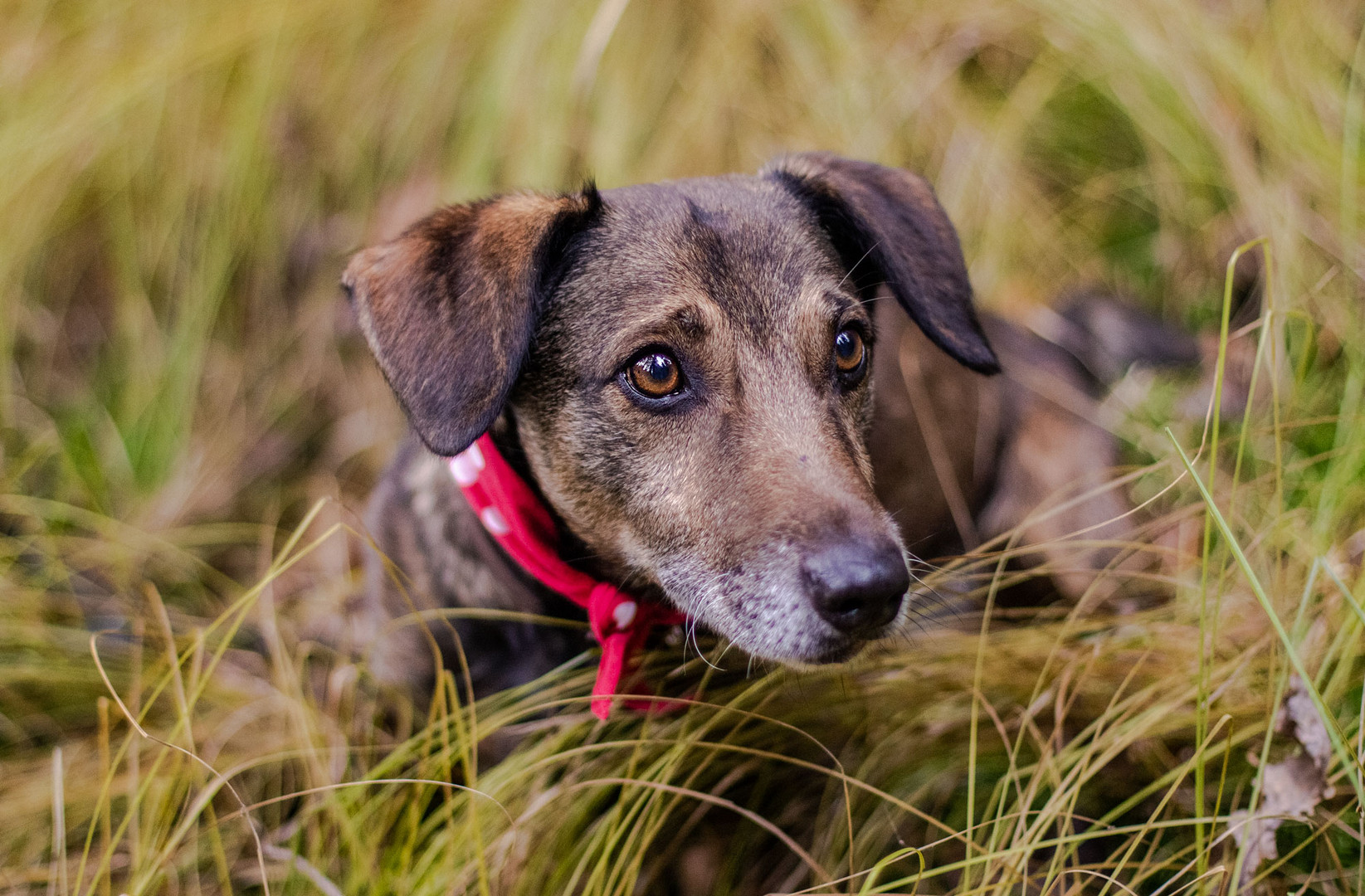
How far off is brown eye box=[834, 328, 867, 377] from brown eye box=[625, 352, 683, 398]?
395 millimetres

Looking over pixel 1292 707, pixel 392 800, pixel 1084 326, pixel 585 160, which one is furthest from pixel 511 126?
pixel 1292 707

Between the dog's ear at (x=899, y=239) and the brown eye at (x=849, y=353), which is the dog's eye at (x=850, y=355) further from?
the dog's ear at (x=899, y=239)

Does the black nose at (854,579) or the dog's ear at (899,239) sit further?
the dog's ear at (899,239)

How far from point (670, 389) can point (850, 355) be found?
0.47 metres

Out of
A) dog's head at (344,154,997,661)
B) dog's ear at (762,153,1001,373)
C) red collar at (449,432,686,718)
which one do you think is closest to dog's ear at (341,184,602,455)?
dog's head at (344,154,997,661)

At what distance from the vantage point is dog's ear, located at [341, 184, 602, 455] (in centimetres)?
208

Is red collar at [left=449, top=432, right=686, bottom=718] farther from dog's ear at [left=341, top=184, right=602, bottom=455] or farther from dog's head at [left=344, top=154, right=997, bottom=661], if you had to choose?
dog's ear at [left=341, top=184, right=602, bottom=455]

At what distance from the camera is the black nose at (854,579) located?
182 centimetres

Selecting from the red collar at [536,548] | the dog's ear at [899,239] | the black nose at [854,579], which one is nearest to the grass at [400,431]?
the red collar at [536,548]

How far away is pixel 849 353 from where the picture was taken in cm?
236

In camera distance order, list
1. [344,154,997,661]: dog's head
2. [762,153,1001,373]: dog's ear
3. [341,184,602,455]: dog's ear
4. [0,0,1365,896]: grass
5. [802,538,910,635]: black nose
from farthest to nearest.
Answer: [762,153,1001,373]: dog's ear → [0,0,1365,896]: grass → [341,184,602,455]: dog's ear → [344,154,997,661]: dog's head → [802,538,910,635]: black nose

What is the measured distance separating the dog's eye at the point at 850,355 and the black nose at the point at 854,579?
578 mm

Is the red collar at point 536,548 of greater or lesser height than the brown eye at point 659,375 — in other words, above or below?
below

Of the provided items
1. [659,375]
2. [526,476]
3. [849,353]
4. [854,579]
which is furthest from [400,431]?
[854,579]
